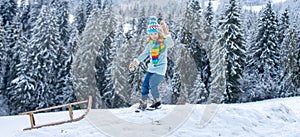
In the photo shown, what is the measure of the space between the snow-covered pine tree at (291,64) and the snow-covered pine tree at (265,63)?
850 millimetres

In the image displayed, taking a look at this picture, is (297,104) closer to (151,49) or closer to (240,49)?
(151,49)

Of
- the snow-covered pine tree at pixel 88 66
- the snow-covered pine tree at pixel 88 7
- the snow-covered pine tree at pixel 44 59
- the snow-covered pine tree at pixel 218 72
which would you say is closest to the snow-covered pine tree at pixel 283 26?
the snow-covered pine tree at pixel 218 72

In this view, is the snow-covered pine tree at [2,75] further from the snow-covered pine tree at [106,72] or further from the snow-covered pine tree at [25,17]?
the snow-covered pine tree at [106,72]

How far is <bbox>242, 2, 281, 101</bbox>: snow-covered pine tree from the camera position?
34875 mm

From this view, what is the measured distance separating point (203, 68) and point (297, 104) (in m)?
22.2

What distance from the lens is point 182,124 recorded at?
6.71 meters

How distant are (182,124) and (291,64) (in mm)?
32212

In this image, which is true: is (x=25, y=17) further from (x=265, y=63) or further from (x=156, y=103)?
(x=156, y=103)

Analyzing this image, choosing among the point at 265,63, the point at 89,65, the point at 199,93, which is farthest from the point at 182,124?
the point at 265,63

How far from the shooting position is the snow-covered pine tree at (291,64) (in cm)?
3469

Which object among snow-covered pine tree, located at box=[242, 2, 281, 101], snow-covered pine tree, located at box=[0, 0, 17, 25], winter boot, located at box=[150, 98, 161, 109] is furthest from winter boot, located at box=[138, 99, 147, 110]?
snow-covered pine tree, located at box=[0, 0, 17, 25]

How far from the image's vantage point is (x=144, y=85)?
755 cm

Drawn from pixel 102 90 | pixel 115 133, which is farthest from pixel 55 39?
pixel 115 133

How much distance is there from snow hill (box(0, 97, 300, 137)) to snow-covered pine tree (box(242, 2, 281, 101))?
27965mm
